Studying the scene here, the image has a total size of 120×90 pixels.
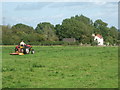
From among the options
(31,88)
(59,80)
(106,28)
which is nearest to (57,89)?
(31,88)

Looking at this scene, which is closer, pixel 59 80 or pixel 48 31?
pixel 59 80

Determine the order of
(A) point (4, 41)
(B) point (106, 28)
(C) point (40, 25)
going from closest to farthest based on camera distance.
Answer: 1. (A) point (4, 41)
2. (B) point (106, 28)
3. (C) point (40, 25)

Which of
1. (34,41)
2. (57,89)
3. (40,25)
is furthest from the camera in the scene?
(40,25)

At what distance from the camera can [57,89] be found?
27.5 feet

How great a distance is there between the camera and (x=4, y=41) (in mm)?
67750

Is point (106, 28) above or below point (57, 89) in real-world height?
above

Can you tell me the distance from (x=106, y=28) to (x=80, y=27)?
3102cm

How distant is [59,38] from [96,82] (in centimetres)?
9658

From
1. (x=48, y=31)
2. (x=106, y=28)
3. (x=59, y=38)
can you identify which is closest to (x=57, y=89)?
(x=48, y=31)

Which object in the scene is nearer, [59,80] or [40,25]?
[59,80]

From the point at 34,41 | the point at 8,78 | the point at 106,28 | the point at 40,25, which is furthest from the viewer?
the point at 40,25

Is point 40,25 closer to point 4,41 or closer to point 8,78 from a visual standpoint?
point 4,41

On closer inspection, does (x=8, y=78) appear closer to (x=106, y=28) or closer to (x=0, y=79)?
(x=0, y=79)

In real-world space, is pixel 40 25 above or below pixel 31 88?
above
